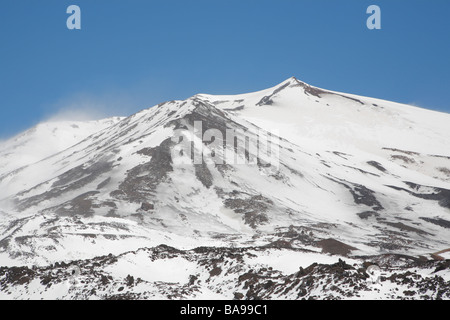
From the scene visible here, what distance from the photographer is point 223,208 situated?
8512cm

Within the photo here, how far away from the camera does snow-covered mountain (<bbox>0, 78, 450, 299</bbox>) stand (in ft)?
86.3

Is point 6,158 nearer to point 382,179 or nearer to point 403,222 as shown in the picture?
point 382,179

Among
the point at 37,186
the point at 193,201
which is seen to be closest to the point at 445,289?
the point at 193,201

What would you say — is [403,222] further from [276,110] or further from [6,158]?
[6,158]

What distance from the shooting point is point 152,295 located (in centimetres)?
2142

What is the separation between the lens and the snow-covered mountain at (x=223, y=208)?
86.3 ft

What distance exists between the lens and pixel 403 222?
8681cm

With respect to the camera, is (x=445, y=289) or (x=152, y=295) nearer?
(x=445, y=289)

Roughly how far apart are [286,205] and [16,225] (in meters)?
48.8

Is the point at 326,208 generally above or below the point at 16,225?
below

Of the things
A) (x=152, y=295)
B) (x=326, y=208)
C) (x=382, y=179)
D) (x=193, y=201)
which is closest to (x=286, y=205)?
(x=326, y=208)

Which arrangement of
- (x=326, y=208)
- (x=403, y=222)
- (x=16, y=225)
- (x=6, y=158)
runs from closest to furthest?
(x=16, y=225)
(x=403, y=222)
(x=326, y=208)
(x=6, y=158)

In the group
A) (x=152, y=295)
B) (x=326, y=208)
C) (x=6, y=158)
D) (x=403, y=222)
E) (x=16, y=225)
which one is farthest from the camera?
(x=6, y=158)
